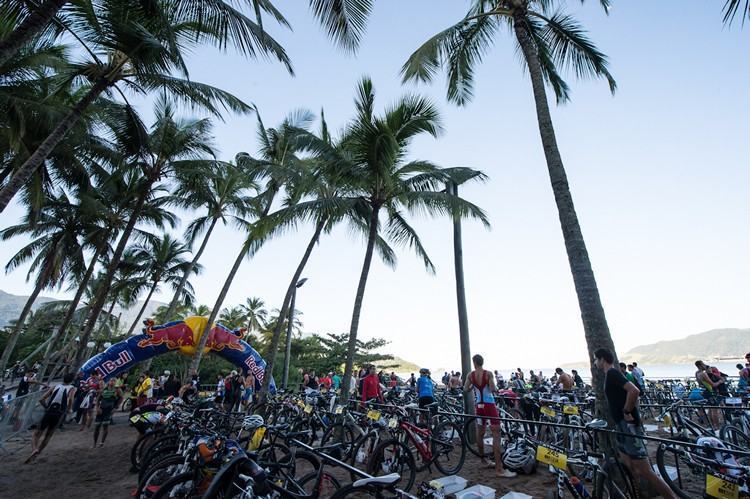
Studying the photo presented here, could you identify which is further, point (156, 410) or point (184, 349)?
point (184, 349)

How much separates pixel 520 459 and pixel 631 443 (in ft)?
7.87

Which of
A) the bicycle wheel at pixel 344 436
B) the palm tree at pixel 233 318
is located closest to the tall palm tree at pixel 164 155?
the bicycle wheel at pixel 344 436

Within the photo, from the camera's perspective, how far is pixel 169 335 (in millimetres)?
16938

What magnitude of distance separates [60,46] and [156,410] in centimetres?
1373

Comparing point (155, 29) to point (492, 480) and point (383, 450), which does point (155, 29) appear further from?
point (492, 480)

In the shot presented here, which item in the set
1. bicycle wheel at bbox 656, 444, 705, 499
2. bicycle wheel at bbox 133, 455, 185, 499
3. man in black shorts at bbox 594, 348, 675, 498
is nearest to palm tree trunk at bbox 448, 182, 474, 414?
bicycle wheel at bbox 656, 444, 705, 499

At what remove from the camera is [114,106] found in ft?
43.3

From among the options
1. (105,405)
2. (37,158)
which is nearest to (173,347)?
(105,405)

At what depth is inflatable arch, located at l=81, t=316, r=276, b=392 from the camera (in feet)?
49.6

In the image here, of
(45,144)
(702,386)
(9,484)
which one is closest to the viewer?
(9,484)

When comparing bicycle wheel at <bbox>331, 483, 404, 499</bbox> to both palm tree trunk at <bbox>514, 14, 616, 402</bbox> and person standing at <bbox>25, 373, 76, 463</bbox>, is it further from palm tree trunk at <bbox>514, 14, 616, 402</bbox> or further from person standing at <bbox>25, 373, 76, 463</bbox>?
person standing at <bbox>25, 373, 76, 463</bbox>

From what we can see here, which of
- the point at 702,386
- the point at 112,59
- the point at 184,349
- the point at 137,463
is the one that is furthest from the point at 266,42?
the point at 702,386

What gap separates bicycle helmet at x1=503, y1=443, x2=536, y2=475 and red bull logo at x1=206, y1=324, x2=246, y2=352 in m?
15.0

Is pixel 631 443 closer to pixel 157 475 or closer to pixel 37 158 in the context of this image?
pixel 157 475
